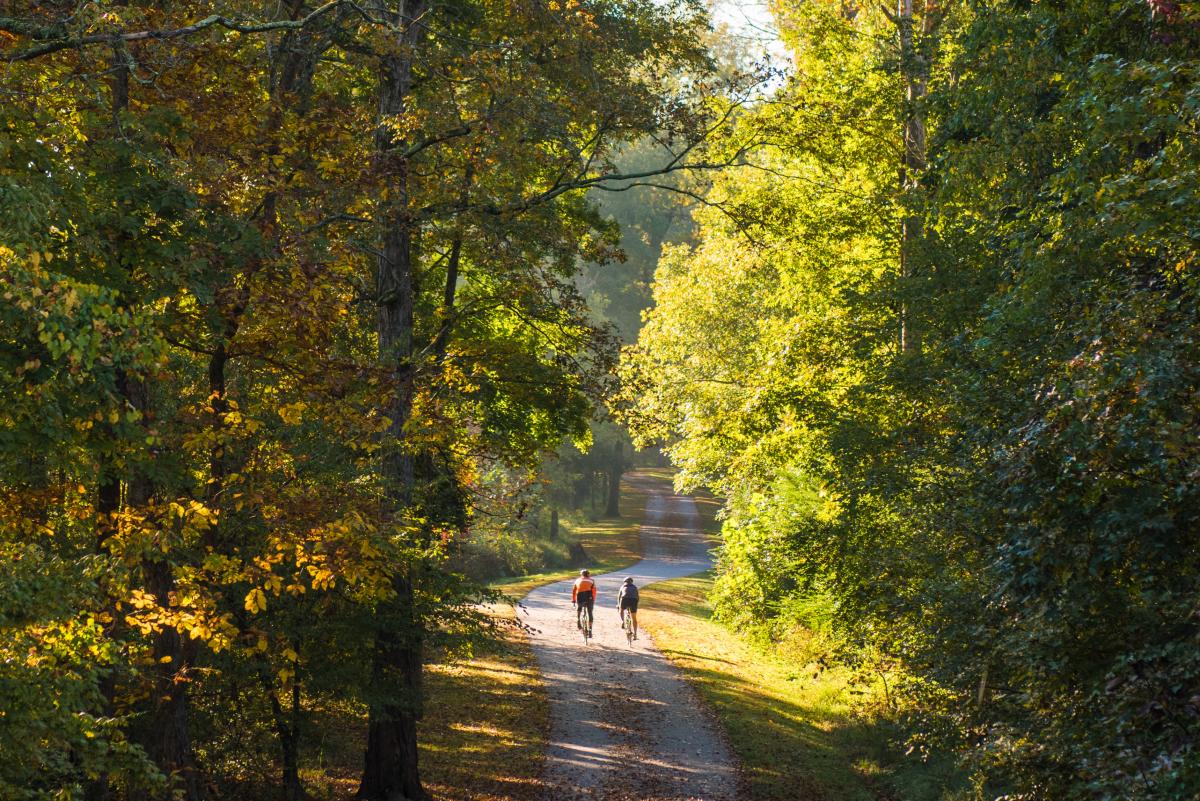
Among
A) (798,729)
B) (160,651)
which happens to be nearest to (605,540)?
(798,729)

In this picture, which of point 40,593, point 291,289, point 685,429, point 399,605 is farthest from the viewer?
point 685,429

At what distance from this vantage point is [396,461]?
12.6 m

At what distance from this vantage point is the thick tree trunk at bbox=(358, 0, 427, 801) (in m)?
11.2

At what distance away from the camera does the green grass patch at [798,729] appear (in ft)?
44.3

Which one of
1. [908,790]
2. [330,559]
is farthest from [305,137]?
[908,790]

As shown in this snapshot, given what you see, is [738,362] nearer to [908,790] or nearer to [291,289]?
[908,790]

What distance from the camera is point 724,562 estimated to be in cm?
2347

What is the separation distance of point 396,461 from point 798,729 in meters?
9.03

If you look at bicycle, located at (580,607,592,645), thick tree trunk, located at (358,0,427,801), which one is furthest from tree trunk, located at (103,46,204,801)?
bicycle, located at (580,607,592,645)

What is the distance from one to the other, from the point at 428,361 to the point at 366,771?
5.31 meters

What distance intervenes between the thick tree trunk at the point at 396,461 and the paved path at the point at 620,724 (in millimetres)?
2179

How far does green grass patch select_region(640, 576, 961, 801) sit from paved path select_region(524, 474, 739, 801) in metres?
0.47

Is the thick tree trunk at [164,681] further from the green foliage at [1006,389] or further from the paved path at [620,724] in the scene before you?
the green foliage at [1006,389]

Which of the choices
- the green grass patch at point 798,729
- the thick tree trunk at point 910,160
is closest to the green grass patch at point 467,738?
the green grass patch at point 798,729
